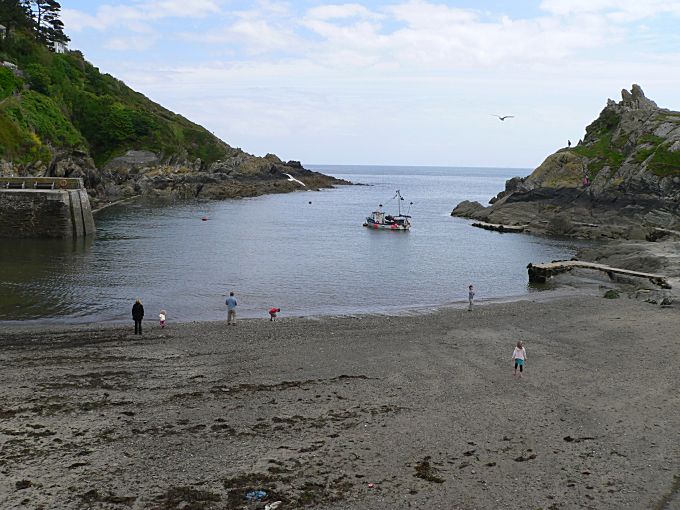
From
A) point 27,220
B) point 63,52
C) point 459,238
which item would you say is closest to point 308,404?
point 27,220

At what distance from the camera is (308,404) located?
19562 mm

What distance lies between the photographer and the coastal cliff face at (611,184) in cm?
7649

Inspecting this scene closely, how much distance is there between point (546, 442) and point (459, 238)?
2508 inches

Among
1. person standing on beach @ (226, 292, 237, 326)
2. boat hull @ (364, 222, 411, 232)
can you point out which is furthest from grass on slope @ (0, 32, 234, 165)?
person standing on beach @ (226, 292, 237, 326)

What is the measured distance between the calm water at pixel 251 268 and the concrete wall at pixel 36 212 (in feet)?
7.19

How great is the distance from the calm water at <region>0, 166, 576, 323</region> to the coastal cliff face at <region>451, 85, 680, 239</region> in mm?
8501

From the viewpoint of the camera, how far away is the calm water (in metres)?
37.8

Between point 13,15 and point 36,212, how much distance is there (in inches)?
3014

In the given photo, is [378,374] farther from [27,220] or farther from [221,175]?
[221,175]

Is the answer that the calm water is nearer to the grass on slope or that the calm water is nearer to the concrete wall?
the concrete wall

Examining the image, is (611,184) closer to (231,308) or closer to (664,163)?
(664,163)

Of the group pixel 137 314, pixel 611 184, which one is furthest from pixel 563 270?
pixel 611 184

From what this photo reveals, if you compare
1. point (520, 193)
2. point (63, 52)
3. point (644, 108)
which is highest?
point (63, 52)

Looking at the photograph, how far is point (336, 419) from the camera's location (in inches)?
721
